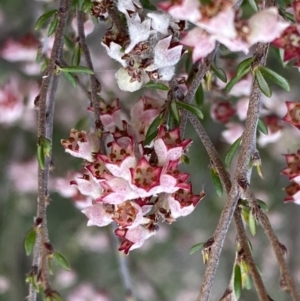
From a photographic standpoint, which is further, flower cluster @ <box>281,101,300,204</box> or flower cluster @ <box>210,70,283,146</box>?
flower cluster @ <box>210,70,283,146</box>

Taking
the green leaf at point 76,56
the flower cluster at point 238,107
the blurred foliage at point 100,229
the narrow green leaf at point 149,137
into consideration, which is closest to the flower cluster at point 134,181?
the narrow green leaf at point 149,137

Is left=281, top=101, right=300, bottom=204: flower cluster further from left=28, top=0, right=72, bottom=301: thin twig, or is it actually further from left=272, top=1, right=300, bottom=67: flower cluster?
left=28, top=0, right=72, bottom=301: thin twig

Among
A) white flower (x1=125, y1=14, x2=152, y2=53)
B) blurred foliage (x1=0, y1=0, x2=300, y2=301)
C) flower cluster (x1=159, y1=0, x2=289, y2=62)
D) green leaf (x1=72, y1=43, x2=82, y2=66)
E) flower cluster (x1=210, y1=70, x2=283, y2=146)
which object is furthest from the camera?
blurred foliage (x1=0, y1=0, x2=300, y2=301)

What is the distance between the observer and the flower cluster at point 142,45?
468 mm

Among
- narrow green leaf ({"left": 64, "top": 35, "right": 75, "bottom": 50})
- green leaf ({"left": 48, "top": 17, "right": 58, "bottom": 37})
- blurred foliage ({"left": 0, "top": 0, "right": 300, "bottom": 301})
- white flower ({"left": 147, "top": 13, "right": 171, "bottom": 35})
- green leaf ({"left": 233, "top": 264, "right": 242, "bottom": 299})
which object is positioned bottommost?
green leaf ({"left": 233, "top": 264, "right": 242, "bottom": 299})

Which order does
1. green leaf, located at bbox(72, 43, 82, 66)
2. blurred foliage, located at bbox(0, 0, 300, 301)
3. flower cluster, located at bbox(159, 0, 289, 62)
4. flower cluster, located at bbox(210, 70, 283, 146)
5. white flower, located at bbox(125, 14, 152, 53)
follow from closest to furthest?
flower cluster, located at bbox(159, 0, 289, 62)
white flower, located at bbox(125, 14, 152, 53)
green leaf, located at bbox(72, 43, 82, 66)
flower cluster, located at bbox(210, 70, 283, 146)
blurred foliage, located at bbox(0, 0, 300, 301)

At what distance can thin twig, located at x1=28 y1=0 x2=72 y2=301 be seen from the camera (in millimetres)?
517

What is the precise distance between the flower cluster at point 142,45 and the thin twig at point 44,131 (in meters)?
0.04

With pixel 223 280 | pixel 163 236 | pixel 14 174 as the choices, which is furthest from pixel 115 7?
pixel 223 280

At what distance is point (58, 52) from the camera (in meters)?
0.53

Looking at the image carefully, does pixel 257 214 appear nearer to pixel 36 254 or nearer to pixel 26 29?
pixel 36 254

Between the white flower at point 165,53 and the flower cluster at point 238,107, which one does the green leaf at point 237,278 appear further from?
the flower cluster at point 238,107

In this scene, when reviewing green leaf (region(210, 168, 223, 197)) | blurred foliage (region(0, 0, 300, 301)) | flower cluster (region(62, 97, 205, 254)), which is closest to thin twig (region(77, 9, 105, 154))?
flower cluster (region(62, 97, 205, 254))

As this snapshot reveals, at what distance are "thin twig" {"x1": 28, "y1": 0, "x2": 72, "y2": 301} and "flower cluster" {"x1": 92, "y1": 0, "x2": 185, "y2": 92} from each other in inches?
1.8
